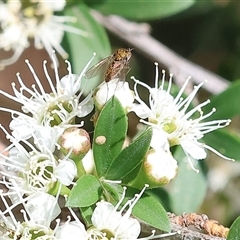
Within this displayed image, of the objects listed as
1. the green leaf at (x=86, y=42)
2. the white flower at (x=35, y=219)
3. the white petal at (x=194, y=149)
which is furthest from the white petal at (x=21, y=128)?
the green leaf at (x=86, y=42)

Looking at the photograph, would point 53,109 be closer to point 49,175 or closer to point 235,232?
point 49,175

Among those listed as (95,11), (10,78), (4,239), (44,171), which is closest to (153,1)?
(95,11)

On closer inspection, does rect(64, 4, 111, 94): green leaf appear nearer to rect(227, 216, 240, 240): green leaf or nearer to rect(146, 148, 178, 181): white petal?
rect(146, 148, 178, 181): white petal

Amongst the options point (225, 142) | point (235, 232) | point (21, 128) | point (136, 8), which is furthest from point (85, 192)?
point (136, 8)

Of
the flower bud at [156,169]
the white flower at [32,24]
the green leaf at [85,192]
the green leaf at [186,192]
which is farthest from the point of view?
the white flower at [32,24]

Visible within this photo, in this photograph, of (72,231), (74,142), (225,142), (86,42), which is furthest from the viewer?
(86,42)

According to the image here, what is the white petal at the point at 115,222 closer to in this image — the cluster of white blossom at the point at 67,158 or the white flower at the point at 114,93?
the cluster of white blossom at the point at 67,158
